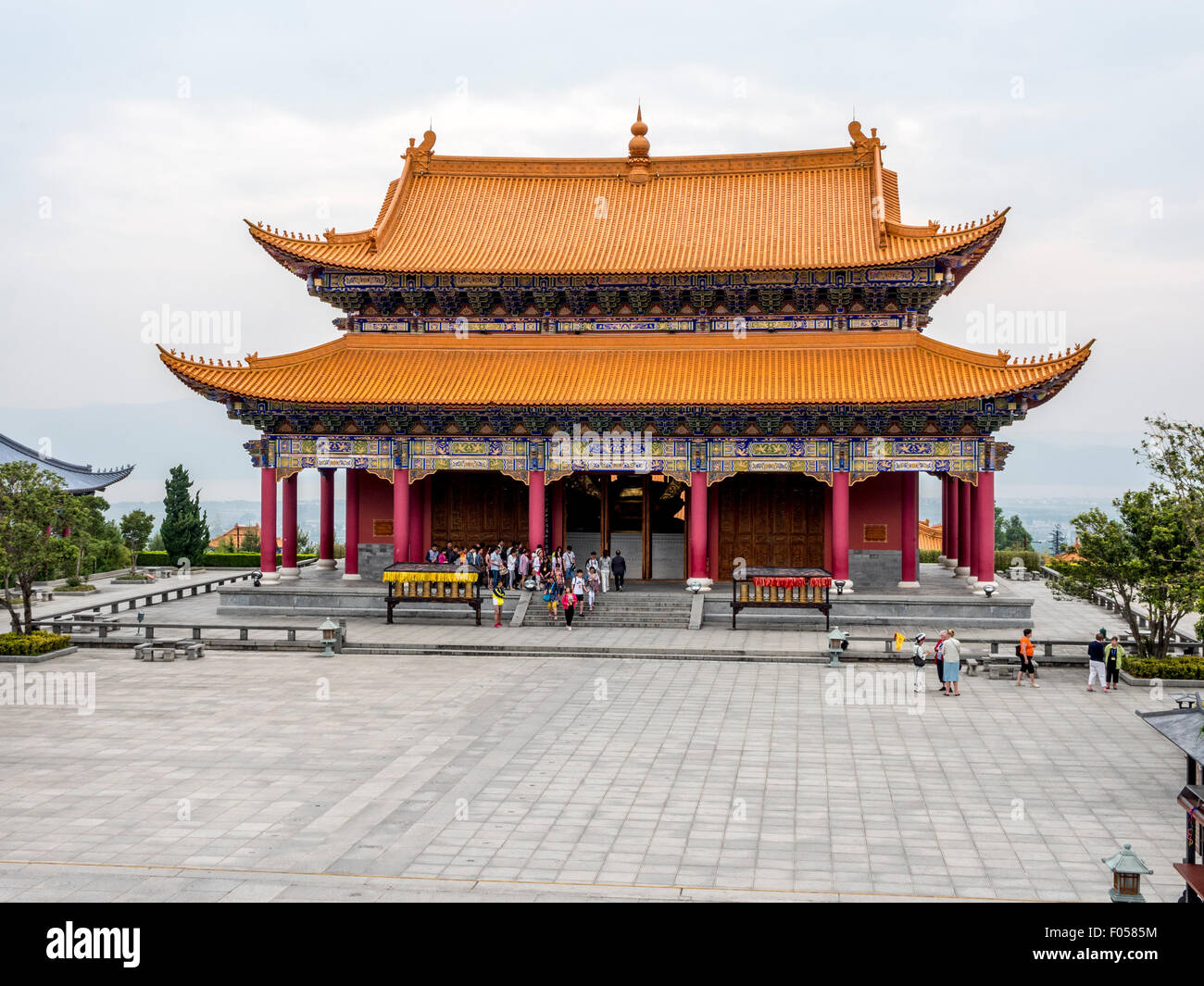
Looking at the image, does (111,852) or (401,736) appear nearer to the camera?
(111,852)

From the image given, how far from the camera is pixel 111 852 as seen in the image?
1194 centimetres

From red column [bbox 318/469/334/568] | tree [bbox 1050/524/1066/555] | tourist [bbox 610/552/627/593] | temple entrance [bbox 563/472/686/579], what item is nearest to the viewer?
tourist [bbox 610/552/627/593]

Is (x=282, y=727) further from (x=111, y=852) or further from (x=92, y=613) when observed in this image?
Answer: (x=92, y=613)

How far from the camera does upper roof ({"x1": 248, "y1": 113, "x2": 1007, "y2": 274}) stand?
3284cm

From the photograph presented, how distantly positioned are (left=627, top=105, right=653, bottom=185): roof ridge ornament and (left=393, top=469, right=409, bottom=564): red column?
13.8 metres

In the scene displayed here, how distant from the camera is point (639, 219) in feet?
118

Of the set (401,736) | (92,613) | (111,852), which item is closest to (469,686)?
(401,736)

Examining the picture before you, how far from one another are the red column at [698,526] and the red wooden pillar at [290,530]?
12.8 m

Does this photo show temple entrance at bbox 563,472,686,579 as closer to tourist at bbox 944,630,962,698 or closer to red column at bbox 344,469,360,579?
red column at bbox 344,469,360,579

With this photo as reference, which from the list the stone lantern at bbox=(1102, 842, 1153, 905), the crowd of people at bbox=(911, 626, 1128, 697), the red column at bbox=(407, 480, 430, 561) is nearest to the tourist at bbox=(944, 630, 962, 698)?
the crowd of people at bbox=(911, 626, 1128, 697)

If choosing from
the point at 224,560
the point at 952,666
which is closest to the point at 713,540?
the point at 952,666

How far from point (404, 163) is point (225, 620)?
705 inches

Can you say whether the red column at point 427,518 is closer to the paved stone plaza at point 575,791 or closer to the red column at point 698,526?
the red column at point 698,526

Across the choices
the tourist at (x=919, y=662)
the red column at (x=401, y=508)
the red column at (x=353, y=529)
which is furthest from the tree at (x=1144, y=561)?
the red column at (x=353, y=529)
